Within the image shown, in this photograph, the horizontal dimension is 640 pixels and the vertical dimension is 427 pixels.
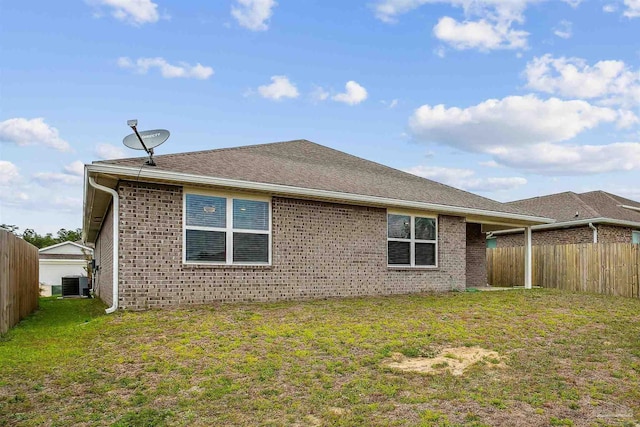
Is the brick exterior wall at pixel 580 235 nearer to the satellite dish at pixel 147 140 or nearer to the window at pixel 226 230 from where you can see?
the window at pixel 226 230

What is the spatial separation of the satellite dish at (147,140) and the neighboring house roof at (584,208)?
1628cm

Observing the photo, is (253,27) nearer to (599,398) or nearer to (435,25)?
(435,25)

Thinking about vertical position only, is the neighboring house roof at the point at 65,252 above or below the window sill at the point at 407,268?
below

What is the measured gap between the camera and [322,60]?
54.4 feet

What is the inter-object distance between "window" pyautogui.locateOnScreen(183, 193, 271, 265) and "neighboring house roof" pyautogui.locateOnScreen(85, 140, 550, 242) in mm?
599

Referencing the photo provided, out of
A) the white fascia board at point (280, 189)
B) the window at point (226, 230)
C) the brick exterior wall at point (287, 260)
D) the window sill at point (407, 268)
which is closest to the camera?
the white fascia board at point (280, 189)

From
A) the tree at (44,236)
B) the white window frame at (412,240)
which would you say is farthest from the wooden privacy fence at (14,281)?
the tree at (44,236)

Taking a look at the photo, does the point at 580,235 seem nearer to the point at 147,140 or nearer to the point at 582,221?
the point at 582,221

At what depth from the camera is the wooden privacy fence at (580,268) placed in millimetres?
15242

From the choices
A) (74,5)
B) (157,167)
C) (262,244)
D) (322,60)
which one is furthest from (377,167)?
(74,5)

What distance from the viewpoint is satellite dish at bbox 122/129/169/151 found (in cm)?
999

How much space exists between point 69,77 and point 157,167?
22.1ft

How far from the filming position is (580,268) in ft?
54.6

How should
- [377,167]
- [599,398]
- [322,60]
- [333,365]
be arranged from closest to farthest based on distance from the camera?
1. [599,398]
2. [333,365]
3. [322,60]
4. [377,167]
